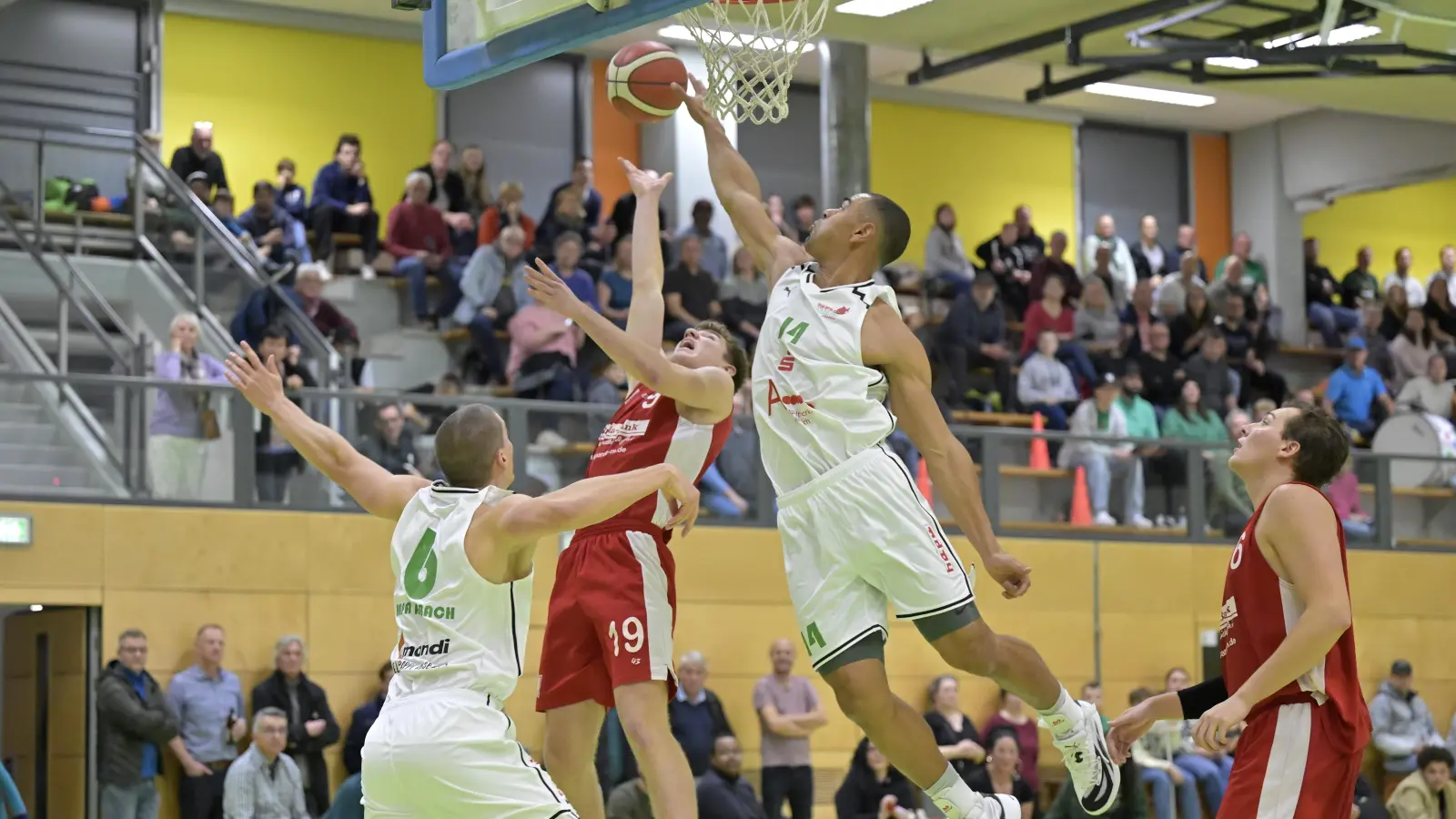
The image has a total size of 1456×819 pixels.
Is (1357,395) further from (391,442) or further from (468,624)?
(468,624)

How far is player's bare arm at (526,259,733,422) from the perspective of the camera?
608 cm

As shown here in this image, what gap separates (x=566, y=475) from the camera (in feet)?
43.9

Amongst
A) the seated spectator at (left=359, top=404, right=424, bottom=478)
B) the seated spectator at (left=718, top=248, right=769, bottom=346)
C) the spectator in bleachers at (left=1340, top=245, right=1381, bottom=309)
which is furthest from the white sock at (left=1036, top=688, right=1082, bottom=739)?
the spectator in bleachers at (left=1340, top=245, right=1381, bottom=309)

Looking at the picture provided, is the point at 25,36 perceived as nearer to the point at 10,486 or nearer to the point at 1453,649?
the point at 10,486

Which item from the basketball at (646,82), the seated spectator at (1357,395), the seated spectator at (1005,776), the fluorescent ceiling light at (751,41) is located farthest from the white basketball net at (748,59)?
the seated spectator at (1357,395)

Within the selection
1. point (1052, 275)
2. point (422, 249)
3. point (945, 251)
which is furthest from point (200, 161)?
point (1052, 275)

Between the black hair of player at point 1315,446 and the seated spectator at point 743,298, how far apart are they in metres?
10.5

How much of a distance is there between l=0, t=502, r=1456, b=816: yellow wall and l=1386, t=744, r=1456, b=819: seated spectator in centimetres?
200

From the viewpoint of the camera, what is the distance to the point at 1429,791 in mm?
15219

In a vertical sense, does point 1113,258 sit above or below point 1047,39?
below

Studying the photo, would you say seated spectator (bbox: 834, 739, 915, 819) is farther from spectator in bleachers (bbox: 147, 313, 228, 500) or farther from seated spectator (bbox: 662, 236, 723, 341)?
spectator in bleachers (bbox: 147, 313, 228, 500)

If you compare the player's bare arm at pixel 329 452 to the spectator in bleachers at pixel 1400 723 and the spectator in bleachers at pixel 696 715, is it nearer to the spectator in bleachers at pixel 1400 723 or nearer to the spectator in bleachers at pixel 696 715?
the spectator in bleachers at pixel 696 715

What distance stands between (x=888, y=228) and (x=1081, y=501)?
10036 mm

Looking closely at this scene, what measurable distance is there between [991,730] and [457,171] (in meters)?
7.33
